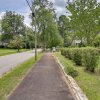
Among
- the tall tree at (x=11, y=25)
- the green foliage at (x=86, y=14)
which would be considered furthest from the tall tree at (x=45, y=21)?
the tall tree at (x=11, y=25)

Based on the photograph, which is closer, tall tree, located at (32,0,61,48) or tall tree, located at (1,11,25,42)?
tall tree, located at (32,0,61,48)

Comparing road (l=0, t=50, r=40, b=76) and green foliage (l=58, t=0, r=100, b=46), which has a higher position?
green foliage (l=58, t=0, r=100, b=46)

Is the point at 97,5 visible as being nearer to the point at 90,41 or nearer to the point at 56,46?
the point at 90,41

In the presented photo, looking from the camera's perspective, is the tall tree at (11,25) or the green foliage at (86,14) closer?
the green foliage at (86,14)

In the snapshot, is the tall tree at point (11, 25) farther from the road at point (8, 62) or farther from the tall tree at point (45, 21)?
the road at point (8, 62)

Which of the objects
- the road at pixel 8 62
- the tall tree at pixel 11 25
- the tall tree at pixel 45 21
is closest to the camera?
the road at pixel 8 62

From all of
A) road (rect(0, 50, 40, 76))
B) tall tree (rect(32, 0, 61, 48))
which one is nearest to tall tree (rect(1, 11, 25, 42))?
tall tree (rect(32, 0, 61, 48))

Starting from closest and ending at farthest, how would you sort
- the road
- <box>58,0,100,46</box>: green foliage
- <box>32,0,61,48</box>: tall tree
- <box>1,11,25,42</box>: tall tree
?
the road → <box>58,0,100,46</box>: green foliage → <box>32,0,61,48</box>: tall tree → <box>1,11,25,42</box>: tall tree

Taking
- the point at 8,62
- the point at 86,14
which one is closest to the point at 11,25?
the point at 86,14

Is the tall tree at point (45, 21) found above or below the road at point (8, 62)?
above

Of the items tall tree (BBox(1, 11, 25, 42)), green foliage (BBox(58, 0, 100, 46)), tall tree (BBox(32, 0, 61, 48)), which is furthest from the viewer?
tall tree (BBox(1, 11, 25, 42))

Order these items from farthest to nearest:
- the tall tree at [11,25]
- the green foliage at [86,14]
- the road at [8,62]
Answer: the tall tree at [11,25]
the green foliage at [86,14]
the road at [8,62]

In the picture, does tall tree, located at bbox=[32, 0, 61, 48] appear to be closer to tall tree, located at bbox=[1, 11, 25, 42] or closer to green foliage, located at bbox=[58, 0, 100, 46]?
green foliage, located at bbox=[58, 0, 100, 46]

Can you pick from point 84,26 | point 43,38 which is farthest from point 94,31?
point 43,38
